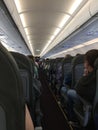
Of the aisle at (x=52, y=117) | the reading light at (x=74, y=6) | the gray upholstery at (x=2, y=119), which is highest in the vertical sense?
the reading light at (x=74, y=6)

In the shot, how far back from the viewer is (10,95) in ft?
2.98

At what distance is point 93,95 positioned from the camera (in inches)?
135

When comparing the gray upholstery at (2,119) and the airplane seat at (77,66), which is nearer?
the gray upholstery at (2,119)

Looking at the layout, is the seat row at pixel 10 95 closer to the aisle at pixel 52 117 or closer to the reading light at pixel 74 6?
the aisle at pixel 52 117

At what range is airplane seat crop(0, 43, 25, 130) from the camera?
0.89 metres

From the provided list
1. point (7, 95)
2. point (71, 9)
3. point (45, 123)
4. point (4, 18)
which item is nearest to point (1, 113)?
point (7, 95)

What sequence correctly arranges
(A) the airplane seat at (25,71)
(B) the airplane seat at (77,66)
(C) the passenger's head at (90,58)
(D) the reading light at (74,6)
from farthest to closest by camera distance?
1. (D) the reading light at (74,6)
2. (B) the airplane seat at (77,66)
3. (C) the passenger's head at (90,58)
4. (A) the airplane seat at (25,71)

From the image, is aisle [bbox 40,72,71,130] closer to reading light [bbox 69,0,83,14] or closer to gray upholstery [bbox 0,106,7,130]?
reading light [bbox 69,0,83,14]

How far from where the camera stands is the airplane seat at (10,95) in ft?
2.93

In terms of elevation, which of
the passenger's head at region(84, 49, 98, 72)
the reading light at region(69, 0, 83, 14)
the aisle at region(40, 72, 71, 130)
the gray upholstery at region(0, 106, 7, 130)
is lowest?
the aisle at region(40, 72, 71, 130)

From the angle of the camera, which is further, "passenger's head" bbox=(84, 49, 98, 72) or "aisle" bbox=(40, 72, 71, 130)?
"aisle" bbox=(40, 72, 71, 130)

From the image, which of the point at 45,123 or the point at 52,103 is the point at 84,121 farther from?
the point at 52,103

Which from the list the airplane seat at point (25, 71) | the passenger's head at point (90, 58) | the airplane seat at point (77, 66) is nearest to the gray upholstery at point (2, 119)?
the airplane seat at point (25, 71)

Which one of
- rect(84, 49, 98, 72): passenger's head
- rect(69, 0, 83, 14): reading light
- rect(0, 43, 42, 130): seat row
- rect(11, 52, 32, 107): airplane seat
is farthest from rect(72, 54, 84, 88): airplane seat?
rect(0, 43, 42, 130): seat row
